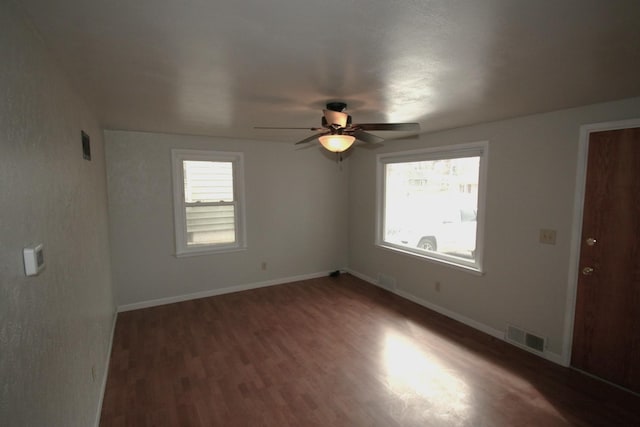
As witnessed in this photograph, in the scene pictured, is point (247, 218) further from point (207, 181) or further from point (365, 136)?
point (365, 136)

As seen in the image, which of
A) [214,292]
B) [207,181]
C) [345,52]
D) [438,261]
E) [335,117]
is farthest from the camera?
[214,292]

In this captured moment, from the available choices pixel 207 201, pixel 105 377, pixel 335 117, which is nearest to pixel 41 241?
pixel 335 117

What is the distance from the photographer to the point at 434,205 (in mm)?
4137

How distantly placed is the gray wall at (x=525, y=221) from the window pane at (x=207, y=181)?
2.90 metres

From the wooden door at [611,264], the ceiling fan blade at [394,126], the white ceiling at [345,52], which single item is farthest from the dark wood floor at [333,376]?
the white ceiling at [345,52]

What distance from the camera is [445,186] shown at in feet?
13.0

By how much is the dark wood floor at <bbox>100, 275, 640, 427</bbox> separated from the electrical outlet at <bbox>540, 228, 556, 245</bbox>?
1127 mm

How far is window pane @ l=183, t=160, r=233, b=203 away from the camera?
14.2ft

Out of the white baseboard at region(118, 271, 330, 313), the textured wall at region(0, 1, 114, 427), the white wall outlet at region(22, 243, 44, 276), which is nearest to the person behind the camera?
the textured wall at region(0, 1, 114, 427)

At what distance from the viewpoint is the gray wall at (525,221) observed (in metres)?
2.76

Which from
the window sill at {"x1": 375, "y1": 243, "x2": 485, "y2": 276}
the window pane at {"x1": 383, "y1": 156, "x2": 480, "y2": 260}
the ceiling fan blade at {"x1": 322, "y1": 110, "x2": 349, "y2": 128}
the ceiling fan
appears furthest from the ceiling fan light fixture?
the window sill at {"x1": 375, "y1": 243, "x2": 485, "y2": 276}

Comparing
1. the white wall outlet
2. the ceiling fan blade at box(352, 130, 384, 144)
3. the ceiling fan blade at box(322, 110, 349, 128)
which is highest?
the ceiling fan blade at box(322, 110, 349, 128)

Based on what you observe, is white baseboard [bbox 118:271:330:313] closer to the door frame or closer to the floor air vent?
the floor air vent

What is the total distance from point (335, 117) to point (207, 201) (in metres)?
2.81
